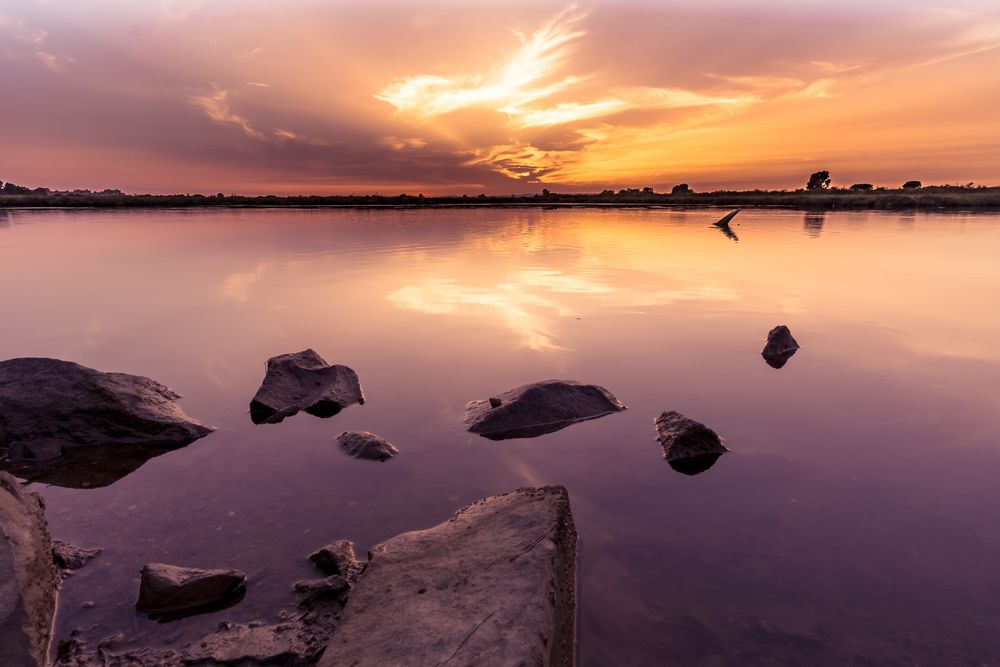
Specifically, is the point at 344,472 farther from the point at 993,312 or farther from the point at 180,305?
the point at 993,312

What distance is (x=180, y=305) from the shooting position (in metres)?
12.5

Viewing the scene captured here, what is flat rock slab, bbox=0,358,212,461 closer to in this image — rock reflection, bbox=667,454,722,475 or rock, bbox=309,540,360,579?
rock, bbox=309,540,360,579

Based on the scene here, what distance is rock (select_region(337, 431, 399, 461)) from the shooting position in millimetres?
5047

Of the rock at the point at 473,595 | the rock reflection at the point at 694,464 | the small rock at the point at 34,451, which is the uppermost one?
the rock at the point at 473,595

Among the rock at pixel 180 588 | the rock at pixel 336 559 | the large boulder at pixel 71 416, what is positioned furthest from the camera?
the large boulder at pixel 71 416

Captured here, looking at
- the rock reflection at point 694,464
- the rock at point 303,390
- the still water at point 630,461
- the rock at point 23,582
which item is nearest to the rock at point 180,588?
the still water at point 630,461

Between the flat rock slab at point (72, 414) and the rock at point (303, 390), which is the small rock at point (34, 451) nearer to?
the flat rock slab at point (72, 414)

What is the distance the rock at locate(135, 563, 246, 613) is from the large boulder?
2563mm

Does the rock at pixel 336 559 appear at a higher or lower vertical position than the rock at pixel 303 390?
lower

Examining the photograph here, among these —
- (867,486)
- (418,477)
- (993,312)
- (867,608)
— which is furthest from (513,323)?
(993,312)

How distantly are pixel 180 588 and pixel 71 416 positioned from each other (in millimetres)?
3473

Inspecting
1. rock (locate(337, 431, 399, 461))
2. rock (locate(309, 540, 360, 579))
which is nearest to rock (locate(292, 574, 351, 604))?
rock (locate(309, 540, 360, 579))

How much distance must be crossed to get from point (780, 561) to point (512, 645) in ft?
7.76

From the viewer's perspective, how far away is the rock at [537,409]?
5723 millimetres
